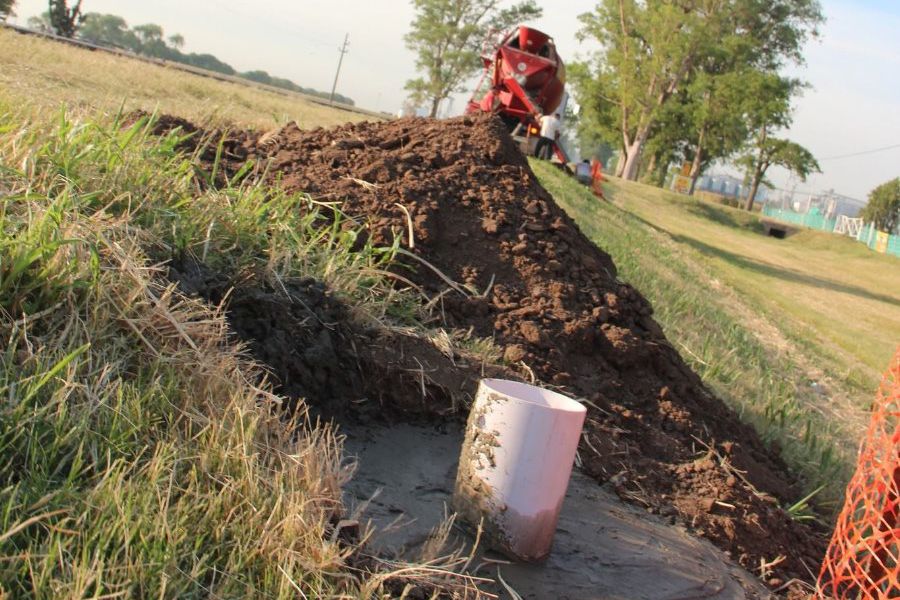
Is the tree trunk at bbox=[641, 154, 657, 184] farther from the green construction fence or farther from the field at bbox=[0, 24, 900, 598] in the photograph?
the field at bbox=[0, 24, 900, 598]

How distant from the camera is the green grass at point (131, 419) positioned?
1939mm

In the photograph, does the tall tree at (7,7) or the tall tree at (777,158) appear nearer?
the tall tree at (7,7)

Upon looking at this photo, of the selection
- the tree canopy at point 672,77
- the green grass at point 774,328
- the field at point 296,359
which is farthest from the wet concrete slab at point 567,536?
the tree canopy at point 672,77

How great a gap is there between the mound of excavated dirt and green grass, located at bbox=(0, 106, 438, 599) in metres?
0.50

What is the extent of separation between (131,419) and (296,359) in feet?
3.16

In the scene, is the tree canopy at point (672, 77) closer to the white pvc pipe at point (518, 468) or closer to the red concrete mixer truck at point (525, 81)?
the red concrete mixer truck at point (525, 81)

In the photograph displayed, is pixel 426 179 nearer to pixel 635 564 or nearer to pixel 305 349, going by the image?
pixel 305 349

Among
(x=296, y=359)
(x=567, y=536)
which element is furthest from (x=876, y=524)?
(x=296, y=359)

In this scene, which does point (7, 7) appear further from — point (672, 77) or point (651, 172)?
point (651, 172)

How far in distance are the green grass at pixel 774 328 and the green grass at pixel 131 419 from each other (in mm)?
3106

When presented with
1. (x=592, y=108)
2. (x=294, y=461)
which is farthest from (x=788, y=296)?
(x=592, y=108)

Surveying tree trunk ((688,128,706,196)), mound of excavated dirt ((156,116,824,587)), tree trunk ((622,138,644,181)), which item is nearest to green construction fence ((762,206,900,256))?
tree trunk ((688,128,706,196))

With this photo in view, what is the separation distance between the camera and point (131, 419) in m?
2.36

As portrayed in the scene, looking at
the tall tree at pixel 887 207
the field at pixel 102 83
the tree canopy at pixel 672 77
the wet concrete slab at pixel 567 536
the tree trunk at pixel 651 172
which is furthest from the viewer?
Answer: the tall tree at pixel 887 207
